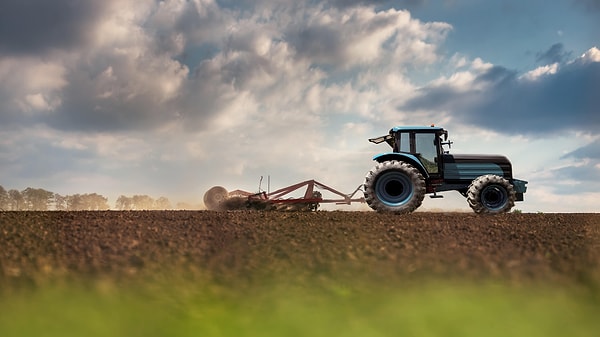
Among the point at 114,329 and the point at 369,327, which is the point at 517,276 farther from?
the point at 114,329

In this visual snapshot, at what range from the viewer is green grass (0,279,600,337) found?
3.08 metres

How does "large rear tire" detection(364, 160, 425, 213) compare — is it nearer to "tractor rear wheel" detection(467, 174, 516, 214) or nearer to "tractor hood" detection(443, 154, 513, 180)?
"tractor rear wheel" detection(467, 174, 516, 214)

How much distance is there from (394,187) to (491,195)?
2522mm

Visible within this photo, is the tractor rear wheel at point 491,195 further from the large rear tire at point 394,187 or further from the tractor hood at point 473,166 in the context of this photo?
the large rear tire at point 394,187

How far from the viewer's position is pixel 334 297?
3.62 m

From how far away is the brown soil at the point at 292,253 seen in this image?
169 inches

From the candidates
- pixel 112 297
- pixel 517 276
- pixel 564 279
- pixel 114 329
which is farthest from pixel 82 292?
pixel 564 279

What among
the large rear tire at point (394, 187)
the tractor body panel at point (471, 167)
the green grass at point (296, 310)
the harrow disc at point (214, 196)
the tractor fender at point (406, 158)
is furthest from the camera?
the harrow disc at point (214, 196)

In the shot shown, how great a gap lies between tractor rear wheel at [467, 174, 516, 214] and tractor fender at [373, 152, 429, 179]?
3.99 feet

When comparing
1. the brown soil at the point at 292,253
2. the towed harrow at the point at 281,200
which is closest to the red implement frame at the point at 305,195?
the towed harrow at the point at 281,200

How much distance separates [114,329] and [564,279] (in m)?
3.65

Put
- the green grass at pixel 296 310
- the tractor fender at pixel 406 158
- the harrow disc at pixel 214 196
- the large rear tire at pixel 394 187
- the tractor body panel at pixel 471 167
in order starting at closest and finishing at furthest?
the green grass at pixel 296 310 < the large rear tire at pixel 394 187 < the tractor fender at pixel 406 158 < the tractor body panel at pixel 471 167 < the harrow disc at pixel 214 196

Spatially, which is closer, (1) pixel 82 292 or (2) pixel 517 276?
(1) pixel 82 292

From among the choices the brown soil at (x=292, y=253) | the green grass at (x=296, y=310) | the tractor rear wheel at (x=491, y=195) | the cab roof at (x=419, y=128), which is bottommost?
the green grass at (x=296, y=310)
